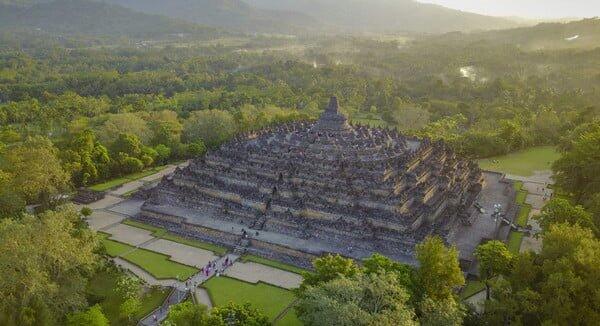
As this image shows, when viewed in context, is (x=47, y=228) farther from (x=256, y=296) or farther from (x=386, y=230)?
(x=386, y=230)

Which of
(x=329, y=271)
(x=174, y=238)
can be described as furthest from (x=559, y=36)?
(x=329, y=271)

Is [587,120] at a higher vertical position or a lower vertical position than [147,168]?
higher

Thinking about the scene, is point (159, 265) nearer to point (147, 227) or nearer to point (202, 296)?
point (202, 296)

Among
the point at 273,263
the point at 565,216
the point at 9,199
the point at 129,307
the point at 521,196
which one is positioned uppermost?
the point at 565,216

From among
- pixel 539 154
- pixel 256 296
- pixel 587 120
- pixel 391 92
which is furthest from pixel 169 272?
pixel 391 92

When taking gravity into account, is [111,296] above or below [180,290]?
below

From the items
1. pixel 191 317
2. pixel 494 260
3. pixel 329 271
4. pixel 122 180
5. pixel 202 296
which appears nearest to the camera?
pixel 191 317
